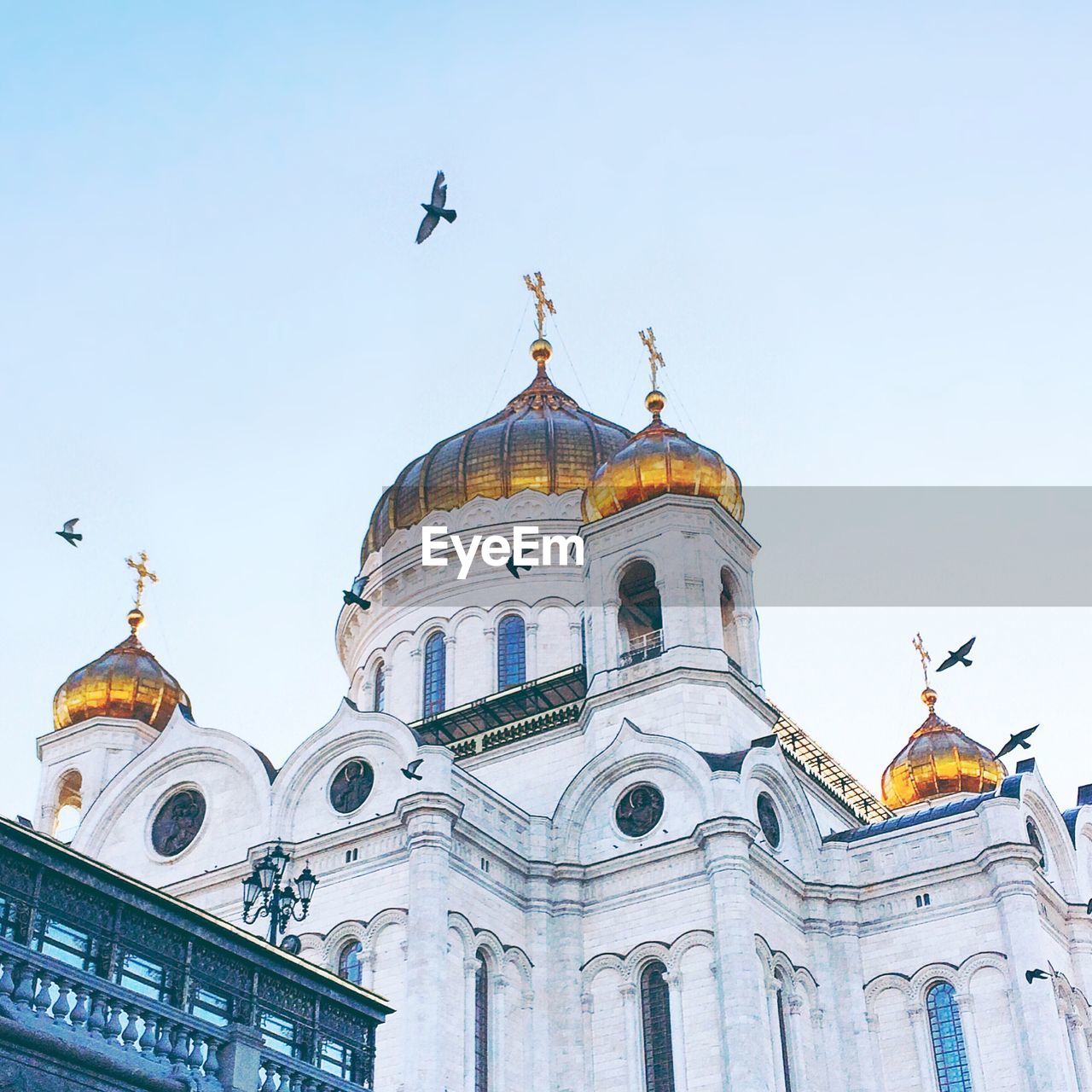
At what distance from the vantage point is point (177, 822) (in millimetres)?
27594

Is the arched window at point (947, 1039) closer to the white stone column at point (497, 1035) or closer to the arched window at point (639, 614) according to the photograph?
the white stone column at point (497, 1035)

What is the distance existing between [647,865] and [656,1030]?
2618 mm

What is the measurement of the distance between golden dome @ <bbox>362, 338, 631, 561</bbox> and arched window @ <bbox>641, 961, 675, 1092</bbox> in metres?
13.5

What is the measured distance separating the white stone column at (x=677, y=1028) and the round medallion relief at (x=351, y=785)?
576cm

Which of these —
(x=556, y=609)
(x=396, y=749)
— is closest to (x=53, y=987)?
(x=396, y=749)

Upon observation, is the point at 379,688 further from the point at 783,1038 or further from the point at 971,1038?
the point at 971,1038

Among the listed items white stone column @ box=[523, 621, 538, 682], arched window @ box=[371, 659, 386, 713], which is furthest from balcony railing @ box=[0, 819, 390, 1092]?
arched window @ box=[371, 659, 386, 713]

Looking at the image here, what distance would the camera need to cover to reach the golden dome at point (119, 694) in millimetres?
32812

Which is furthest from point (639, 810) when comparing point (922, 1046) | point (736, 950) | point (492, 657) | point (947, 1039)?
point (492, 657)

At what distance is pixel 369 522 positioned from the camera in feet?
124

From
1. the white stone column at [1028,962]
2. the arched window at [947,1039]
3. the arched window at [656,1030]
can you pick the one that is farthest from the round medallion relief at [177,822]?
the white stone column at [1028,962]

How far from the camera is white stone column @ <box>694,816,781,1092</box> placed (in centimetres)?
2258

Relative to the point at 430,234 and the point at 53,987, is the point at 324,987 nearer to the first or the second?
the point at 53,987

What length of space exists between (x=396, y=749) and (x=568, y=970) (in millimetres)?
4507
